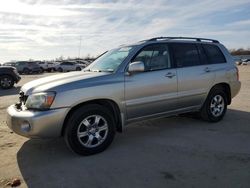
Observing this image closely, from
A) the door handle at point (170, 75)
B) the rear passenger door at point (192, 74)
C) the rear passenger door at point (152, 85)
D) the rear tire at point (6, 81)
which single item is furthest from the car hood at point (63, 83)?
the rear tire at point (6, 81)

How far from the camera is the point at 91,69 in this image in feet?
21.5

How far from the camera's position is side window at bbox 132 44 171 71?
6156 millimetres

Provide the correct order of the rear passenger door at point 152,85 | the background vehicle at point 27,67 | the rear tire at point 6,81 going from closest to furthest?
1. the rear passenger door at point 152,85
2. the rear tire at point 6,81
3. the background vehicle at point 27,67

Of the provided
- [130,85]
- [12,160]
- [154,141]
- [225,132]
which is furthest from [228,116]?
[12,160]

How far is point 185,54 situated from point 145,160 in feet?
8.89

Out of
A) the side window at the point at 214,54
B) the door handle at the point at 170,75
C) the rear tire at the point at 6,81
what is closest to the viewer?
the door handle at the point at 170,75

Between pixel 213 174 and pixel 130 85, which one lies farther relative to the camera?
pixel 130 85

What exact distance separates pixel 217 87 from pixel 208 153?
247cm

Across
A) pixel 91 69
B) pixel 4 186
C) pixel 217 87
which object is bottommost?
pixel 4 186

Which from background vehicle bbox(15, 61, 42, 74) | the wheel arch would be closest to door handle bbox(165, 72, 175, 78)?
the wheel arch

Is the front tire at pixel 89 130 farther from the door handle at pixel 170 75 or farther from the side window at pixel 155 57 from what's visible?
the door handle at pixel 170 75

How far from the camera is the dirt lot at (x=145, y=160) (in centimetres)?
435

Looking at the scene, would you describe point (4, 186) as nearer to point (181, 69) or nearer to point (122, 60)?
point (122, 60)

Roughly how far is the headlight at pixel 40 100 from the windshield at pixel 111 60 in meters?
1.29
